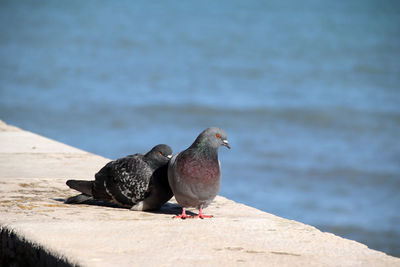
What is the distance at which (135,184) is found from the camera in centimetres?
425

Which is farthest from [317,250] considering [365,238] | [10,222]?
[365,238]

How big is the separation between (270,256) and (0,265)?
150 cm

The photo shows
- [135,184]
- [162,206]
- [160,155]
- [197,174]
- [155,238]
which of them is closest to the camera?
[155,238]

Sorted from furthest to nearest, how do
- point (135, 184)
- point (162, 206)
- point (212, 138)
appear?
point (162, 206) < point (135, 184) < point (212, 138)

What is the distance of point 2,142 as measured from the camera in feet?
21.9

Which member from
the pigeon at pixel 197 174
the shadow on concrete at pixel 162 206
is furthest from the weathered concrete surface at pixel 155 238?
the pigeon at pixel 197 174

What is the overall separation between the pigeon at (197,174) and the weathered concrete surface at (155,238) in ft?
0.46

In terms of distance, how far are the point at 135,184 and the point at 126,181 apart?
0.06m

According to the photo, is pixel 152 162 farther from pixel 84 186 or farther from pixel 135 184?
pixel 84 186

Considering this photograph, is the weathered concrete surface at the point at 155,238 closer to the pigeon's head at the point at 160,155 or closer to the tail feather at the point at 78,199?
the tail feather at the point at 78,199

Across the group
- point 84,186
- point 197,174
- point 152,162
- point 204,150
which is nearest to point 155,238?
point 197,174

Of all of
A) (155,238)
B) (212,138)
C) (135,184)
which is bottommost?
(155,238)

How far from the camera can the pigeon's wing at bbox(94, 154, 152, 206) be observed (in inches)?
167

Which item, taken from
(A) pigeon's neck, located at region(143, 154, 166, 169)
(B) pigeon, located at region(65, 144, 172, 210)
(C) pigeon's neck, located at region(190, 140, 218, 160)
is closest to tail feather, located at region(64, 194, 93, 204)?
(B) pigeon, located at region(65, 144, 172, 210)
